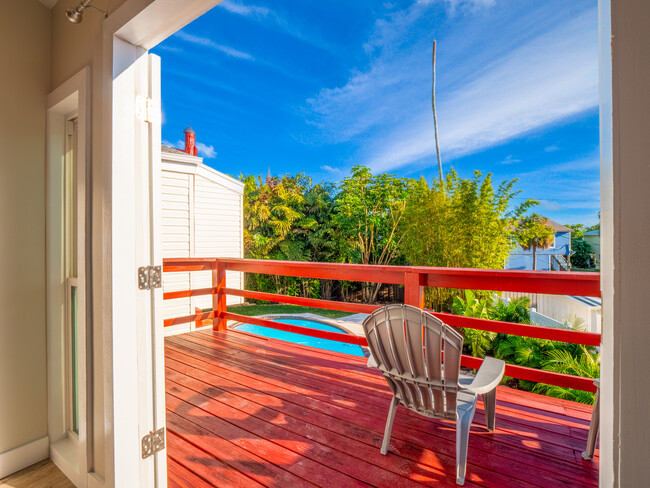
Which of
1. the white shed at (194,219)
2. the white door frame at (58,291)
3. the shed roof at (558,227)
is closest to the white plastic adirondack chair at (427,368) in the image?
the white door frame at (58,291)

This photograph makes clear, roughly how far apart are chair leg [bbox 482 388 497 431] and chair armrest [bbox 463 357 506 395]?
6.6 inches

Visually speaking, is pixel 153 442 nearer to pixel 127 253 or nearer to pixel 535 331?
pixel 127 253

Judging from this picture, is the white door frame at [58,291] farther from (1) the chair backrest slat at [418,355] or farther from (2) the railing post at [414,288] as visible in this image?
(2) the railing post at [414,288]

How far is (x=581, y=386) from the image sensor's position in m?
2.21

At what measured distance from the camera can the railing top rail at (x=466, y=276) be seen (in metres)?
2.18

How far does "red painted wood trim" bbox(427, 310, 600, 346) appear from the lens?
2.16 meters

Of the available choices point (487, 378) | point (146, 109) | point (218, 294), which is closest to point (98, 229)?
point (146, 109)

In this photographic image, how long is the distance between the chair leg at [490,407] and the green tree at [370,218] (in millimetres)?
9830

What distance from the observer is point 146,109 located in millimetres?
1597

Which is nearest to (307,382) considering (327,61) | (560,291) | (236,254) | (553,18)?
(560,291)

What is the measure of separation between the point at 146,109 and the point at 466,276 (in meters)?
2.39

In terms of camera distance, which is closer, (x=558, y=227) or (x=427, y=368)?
(x=427, y=368)
